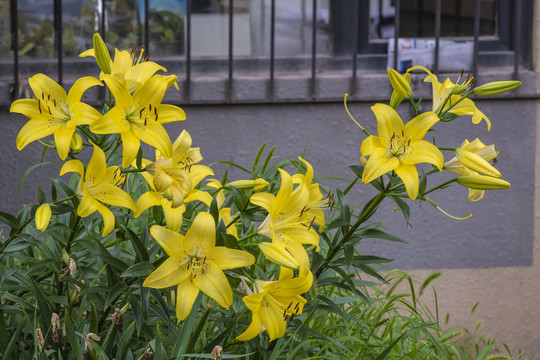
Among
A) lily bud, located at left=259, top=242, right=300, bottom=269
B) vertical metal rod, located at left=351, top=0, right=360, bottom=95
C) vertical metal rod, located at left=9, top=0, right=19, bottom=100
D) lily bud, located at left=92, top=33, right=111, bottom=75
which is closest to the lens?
lily bud, located at left=259, top=242, right=300, bottom=269

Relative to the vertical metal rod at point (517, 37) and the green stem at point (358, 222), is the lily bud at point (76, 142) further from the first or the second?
the vertical metal rod at point (517, 37)

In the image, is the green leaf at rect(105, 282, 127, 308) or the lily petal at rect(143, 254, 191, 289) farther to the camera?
the green leaf at rect(105, 282, 127, 308)

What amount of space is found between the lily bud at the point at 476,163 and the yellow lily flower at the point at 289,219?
295 millimetres

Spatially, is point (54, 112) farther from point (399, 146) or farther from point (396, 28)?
point (396, 28)

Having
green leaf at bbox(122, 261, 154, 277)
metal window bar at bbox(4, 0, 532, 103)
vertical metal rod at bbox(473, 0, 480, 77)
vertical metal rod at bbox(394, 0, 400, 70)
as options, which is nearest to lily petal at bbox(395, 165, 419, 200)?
green leaf at bbox(122, 261, 154, 277)

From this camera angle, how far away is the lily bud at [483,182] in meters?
1.27

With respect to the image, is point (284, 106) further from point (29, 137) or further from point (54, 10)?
point (29, 137)

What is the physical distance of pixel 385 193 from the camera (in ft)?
4.38

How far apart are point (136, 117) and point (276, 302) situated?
424 millimetres

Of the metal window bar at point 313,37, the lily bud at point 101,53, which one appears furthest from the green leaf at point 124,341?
the metal window bar at point 313,37

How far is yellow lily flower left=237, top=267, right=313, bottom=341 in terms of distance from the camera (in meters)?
1.29

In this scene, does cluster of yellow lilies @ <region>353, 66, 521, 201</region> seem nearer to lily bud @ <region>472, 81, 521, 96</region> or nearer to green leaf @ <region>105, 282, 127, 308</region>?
lily bud @ <region>472, 81, 521, 96</region>

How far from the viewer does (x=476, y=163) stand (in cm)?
130

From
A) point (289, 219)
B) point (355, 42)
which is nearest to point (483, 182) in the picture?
point (289, 219)
